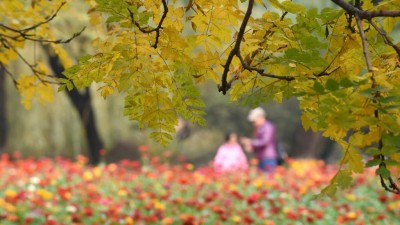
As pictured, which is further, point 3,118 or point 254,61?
point 3,118

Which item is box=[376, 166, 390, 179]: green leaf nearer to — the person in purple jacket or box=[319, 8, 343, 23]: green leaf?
box=[319, 8, 343, 23]: green leaf

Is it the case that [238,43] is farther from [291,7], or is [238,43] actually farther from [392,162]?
[392,162]

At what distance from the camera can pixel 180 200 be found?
6188mm

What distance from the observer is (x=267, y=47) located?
2.25 metres

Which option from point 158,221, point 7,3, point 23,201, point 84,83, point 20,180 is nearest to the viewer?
point 84,83

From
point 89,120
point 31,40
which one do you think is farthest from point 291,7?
point 89,120

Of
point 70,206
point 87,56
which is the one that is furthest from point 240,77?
point 70,206

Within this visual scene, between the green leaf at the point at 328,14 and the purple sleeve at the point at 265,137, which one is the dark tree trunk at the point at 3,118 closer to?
the purple sleeve at the point at 265,137

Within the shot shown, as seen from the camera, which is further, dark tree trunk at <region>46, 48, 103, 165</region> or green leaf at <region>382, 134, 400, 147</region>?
dark tree trunk at <region>46, 48, 103, 165</region>

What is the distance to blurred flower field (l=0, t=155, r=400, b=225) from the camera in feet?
18.5

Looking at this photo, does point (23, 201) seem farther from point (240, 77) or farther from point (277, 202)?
point (240, 77)

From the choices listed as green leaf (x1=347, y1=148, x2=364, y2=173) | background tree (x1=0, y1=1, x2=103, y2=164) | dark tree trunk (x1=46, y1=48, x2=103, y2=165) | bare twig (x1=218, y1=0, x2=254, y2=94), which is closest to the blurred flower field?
background tree (x1=0, y1=1, x2=103, y2=164)

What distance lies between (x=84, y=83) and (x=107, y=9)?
299mm

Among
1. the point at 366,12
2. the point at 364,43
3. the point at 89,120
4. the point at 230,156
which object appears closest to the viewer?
the point at 364,43
